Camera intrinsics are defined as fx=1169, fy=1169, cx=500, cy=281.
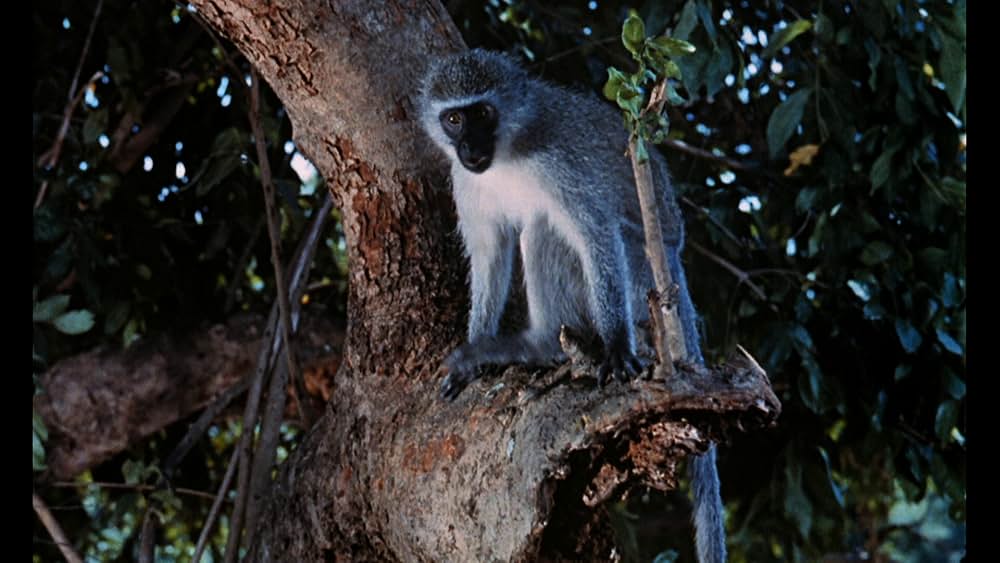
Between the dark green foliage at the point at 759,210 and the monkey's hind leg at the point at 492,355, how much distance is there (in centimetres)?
71

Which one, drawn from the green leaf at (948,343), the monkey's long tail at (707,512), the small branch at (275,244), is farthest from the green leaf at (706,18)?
the small branch at (275,244)

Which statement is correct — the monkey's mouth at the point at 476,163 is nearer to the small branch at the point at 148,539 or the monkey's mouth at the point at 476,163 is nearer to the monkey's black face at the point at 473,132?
the monkey's black face at the point at 473,132

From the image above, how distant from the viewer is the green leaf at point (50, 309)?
380 centimetres

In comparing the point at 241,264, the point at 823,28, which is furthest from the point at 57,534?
the point at 823,28

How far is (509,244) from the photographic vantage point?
3818mm

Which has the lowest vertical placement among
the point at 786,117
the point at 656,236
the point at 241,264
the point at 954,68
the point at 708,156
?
the point at 241,264

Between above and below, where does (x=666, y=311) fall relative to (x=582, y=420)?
above

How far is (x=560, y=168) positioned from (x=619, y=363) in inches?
32.6

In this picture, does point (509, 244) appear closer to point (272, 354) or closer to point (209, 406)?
point (272, 354)

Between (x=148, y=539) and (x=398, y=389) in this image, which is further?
(x=148, y=539)

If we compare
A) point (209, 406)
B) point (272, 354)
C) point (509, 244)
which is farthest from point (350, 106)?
point (209, 406)

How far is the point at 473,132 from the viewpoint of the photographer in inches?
137

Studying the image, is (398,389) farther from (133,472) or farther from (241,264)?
(241,264)

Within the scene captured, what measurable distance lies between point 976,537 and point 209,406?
2.98 meters
